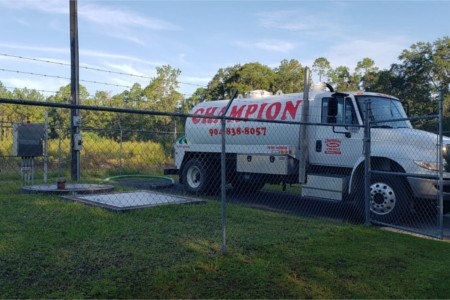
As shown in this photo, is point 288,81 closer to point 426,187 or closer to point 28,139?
point 28,139

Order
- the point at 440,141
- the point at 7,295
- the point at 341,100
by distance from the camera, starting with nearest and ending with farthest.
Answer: the point at 7,295 → the point at 440,141 → the point at 341,100

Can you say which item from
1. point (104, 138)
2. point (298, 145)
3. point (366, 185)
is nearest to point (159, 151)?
point (104, 138)

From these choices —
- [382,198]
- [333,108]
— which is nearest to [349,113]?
[333,108]

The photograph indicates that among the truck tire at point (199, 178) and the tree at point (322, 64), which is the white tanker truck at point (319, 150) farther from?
the tree at point (322, 64)

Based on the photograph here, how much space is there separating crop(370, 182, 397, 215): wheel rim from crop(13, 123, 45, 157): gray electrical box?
33.1ft

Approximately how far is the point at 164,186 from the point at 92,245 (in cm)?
817

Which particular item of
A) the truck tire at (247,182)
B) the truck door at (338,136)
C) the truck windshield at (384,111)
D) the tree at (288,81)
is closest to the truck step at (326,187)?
the truck door at (338,136)

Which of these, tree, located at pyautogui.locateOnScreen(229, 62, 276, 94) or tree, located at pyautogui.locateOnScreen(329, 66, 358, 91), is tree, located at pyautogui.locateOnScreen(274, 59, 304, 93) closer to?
tree, located at pyautogui.locateOnScreen(229, 62, 276, 94)

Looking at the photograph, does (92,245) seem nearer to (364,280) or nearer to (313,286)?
(313,286)

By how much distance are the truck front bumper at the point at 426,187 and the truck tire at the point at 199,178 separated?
568 centimetres

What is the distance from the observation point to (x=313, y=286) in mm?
4316

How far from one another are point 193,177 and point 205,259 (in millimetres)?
7639

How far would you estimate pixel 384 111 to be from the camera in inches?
367

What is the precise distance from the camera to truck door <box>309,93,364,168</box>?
914cm
